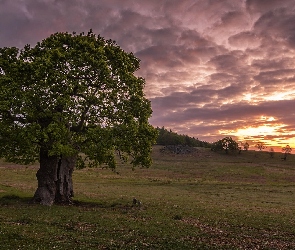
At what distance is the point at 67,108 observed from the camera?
31.9 metres

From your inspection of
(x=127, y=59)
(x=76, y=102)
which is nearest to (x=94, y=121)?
(x=76, y=102)

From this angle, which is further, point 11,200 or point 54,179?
point 11,200

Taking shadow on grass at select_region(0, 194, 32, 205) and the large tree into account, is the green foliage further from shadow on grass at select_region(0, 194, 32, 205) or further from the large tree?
shadow on grass at select_region(0, 194, 32, 205)

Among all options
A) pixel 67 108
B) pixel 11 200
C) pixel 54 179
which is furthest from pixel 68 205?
pixel 67 108

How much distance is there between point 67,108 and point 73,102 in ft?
3.00

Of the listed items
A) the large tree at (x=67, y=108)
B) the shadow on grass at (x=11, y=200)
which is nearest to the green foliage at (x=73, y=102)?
the large tree at (x=67, y=108)

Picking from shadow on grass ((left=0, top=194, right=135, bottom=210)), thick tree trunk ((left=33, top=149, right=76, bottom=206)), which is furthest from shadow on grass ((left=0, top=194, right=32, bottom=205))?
thick tree trunk ((left=33, top=149, right=76, bottom=206))

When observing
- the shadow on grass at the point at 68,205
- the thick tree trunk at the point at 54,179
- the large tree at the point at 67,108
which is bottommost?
the shadow on grass at the point at 68,205

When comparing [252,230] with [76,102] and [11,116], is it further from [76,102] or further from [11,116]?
[11,116]

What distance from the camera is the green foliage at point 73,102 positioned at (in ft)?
98.1

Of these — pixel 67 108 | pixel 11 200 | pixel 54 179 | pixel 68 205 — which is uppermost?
pixel 67 108

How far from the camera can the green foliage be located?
98.1ft

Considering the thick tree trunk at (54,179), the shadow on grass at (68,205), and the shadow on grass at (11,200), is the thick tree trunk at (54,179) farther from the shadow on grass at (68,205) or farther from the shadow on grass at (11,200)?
the shadow on grass at (11,200)

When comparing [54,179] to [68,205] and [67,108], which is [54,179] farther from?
[67,108]
